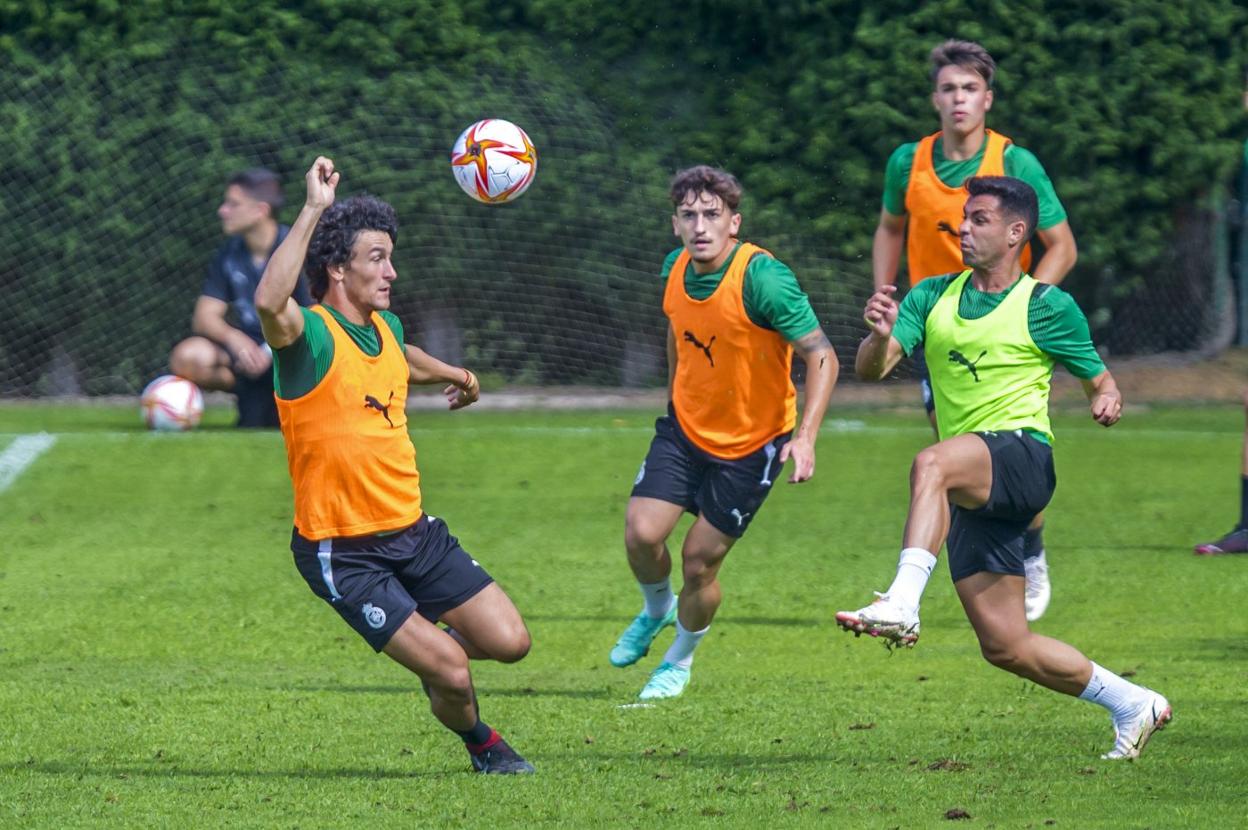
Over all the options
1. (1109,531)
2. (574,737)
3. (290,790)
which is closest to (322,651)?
(574,737)

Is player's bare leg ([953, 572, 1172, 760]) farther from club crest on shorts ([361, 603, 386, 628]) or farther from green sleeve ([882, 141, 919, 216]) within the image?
green sleeve ([882, 141, 919, 216])

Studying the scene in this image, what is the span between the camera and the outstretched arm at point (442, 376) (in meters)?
7.24

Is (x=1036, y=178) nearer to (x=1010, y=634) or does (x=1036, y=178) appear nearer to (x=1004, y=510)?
(x=1004, y=510)

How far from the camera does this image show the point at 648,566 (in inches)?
328

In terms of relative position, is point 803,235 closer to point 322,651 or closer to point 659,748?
point 322,651

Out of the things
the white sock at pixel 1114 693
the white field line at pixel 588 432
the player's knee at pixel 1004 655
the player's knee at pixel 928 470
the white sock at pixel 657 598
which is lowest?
the white field line at pixel 588 432

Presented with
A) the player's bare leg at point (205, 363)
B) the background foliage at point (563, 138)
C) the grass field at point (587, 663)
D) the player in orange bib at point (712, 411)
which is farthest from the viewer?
the background foliage at point (563, 138)

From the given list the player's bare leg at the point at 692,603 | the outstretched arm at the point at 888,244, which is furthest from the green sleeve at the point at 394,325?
the outstretched arm at the point at 888,244

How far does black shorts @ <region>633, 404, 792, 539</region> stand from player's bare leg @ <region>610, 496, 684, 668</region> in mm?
59

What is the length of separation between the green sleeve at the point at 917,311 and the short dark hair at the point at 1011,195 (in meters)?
0.33

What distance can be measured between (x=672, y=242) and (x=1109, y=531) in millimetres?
5864

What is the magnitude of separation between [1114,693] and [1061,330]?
1183mm

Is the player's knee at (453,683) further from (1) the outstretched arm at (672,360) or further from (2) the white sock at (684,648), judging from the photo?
(1) the outstretched arm at (672,360)

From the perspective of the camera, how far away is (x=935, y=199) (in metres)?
9.59
